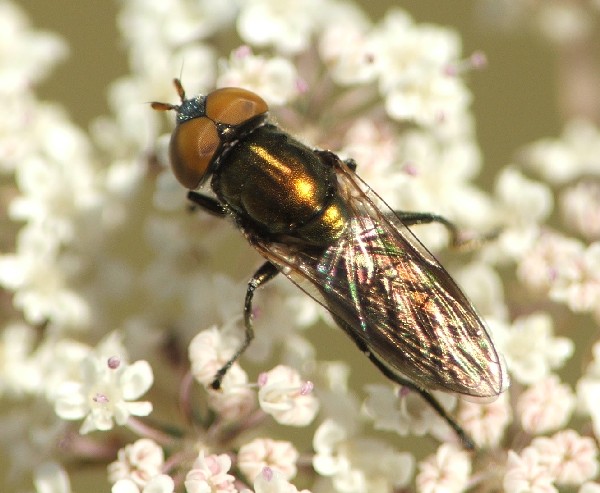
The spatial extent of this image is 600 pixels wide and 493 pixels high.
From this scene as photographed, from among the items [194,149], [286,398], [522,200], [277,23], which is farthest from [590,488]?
[277,23]

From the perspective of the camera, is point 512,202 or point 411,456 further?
point 512,202

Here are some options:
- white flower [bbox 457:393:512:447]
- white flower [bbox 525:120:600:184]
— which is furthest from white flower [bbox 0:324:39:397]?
white flower [bbox 525:120:600:184]

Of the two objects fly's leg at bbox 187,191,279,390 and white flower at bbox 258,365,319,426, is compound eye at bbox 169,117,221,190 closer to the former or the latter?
fly's leg at bbox 187,191,279,390

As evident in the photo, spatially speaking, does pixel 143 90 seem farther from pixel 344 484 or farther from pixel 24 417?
pixel 344 484

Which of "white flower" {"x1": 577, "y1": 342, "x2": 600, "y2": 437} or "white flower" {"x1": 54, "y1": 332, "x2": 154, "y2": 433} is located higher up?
"white flower" {"x1": 577, "y1": 342, "x2": 600, "y2": 437}

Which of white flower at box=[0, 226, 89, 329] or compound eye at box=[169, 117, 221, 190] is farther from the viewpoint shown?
white flower at box=[0, 226, 89, 329]

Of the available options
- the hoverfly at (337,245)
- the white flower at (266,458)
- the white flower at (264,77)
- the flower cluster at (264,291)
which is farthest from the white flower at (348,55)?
the white flower at (266,458)

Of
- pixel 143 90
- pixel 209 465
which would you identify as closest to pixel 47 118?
pixel 143 90
